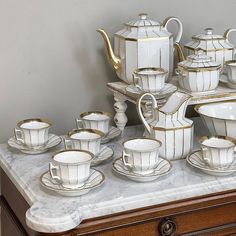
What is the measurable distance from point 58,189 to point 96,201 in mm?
73

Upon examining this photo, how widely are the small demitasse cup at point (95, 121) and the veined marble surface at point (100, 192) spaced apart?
0.12 m

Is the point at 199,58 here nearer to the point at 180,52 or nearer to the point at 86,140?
the point at 180,52

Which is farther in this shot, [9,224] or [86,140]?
[9,224]

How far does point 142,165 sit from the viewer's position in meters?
1.10

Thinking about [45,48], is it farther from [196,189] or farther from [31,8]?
[196,189]

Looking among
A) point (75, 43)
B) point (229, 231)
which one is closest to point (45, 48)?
point (75, 43)

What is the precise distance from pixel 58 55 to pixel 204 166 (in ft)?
1.66

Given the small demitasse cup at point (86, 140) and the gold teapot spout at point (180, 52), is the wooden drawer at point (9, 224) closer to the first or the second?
the small demitasse cup at point (86, 140)

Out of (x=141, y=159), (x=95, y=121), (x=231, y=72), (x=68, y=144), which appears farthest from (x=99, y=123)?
(x=231, y=72)

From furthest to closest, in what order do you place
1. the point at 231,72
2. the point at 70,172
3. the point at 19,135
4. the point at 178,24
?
the point at 178,24, the point at 231,72, the point at 19,135, the point at 70,172

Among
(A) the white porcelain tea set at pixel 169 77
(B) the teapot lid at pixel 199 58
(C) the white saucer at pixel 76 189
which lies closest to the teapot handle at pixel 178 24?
(A) the white porcelain tea set at pixel 169 77

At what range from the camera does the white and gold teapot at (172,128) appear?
3.93 ft

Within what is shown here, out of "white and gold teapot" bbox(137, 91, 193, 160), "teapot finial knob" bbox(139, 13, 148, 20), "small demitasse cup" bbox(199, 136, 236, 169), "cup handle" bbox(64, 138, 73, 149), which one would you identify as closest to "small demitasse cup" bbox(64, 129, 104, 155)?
"cup handle" bbox(64, 138, 73, 149)

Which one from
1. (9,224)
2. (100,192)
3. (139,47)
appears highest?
(139,47)
